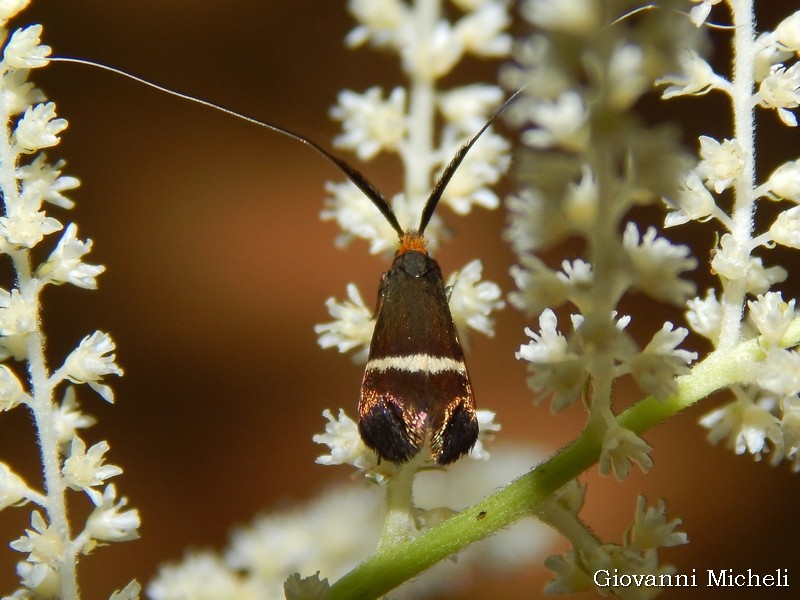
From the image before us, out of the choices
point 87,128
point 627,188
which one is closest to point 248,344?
point 87,128

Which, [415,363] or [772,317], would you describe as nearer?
[772,317]

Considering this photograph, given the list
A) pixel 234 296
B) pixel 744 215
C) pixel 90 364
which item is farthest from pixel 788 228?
pixel 234 296

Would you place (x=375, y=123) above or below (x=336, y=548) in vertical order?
above

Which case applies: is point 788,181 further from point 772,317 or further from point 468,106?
point 468,106

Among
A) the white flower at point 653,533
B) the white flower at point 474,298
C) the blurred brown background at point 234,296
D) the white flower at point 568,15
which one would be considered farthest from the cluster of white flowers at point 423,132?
the blurred brown background at point 234,296

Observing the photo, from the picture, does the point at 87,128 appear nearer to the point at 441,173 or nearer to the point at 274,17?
the point at 274,17

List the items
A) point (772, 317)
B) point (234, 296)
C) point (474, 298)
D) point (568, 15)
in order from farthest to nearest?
point (234, 296)
point (474, 298)
point (772, 317)
point (568, 15)

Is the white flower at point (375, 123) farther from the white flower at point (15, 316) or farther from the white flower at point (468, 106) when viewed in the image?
the white flower at point (15, 316)

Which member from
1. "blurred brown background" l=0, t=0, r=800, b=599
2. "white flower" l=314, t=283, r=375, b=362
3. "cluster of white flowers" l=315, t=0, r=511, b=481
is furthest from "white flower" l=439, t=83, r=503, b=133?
"blurred brown background" l=0, t=0, r=800, b=599
